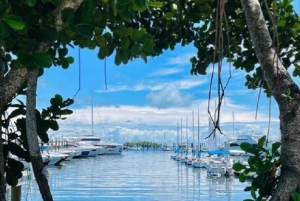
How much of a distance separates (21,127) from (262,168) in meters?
1.47

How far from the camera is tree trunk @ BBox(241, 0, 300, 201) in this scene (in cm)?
243

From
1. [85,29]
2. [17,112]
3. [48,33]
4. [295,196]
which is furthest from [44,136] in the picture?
[295,196]

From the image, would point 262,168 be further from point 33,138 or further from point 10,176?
point 10,176

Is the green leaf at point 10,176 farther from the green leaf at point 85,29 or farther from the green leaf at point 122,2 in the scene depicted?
the green leaf at point 122,2

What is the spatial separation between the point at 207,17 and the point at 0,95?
5.47 feet

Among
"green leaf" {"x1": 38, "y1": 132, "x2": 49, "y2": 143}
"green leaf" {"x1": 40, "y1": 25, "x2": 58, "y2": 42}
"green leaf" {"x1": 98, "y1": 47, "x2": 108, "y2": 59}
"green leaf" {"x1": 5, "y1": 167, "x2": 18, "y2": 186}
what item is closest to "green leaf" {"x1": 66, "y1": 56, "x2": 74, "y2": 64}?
"green leaf" {"x1": 98, "y1": 47, "x2": 108, "y2": 59}

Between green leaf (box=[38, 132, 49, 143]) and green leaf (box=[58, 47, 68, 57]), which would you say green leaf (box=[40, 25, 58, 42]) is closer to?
green leaf (box=[58, 47, 68, 57])

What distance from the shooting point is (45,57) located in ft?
6.39

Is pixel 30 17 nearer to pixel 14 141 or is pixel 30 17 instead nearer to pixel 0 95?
pixel 0 95

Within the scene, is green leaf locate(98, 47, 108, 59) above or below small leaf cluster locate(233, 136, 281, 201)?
above

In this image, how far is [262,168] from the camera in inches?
101

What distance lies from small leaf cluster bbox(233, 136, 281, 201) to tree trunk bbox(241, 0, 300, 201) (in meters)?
0.11

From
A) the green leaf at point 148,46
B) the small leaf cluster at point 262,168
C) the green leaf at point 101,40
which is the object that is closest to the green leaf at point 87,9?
the green leaf at point 148,46

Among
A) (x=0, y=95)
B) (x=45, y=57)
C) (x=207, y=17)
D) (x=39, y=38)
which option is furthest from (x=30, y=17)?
(x=207, y=17)
